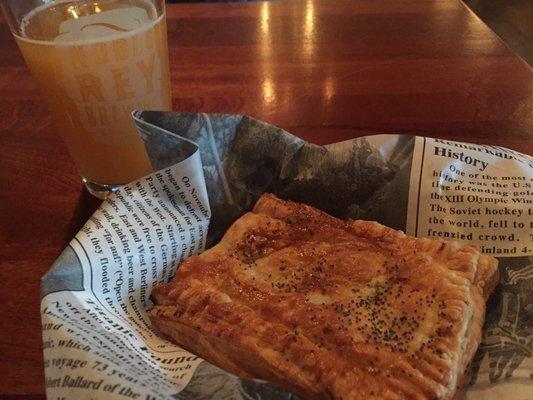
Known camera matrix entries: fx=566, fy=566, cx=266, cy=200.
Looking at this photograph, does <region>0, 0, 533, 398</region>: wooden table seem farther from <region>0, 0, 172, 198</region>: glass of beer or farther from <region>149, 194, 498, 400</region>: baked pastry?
<region>149, 194, 498, 400</region>: baked pastry

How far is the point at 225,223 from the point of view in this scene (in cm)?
110

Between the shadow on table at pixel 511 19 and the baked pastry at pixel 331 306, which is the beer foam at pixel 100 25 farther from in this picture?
the shadow on table at pixel 511 19

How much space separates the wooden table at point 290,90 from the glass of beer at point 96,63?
17 centimetres

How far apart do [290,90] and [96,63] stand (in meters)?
0.66

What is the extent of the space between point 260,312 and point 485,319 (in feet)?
1.19

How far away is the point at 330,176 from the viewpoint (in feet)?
3.53

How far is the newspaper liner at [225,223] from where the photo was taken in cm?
71

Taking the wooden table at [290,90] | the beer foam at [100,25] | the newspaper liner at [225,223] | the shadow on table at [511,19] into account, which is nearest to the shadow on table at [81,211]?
the wooden table at [290,90]

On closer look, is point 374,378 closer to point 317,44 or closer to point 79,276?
point 79,276

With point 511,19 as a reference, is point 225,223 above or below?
above

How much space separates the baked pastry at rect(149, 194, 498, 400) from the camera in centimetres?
76

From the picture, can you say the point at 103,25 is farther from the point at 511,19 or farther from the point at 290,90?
the point at 511,19

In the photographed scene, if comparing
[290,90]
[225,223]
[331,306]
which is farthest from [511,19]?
[331,306]

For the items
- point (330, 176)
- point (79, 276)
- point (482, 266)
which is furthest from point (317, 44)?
point (79, 276)
